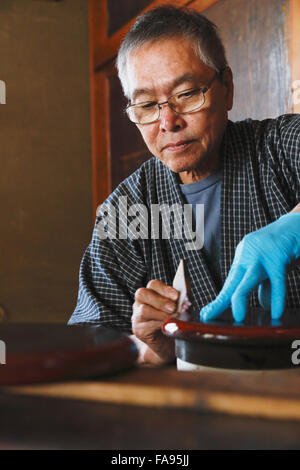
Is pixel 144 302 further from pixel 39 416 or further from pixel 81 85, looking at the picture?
pixel 81 85

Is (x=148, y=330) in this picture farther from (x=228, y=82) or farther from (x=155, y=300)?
(x=228, y=82)

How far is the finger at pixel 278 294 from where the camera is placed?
1.05 metres

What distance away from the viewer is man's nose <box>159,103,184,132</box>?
173cm

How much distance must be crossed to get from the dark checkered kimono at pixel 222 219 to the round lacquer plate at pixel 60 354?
107 centimetres

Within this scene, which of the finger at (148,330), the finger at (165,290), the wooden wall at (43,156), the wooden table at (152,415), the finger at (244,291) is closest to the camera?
the wooden table at (152,415)

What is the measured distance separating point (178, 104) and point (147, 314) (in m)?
0.75

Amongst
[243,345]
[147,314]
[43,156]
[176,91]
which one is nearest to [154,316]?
[147,314]

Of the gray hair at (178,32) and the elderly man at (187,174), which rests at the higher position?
the gray hair at (178,32)

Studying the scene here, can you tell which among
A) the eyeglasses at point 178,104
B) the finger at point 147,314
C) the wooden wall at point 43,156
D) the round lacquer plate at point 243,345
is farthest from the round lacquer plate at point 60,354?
the wooden wall at point 43,156

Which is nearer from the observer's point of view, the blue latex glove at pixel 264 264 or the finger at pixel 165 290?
the blue latex glove at pixel 264 264

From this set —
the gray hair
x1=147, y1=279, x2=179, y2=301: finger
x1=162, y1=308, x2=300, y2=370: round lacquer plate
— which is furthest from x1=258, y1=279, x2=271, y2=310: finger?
the gray hair

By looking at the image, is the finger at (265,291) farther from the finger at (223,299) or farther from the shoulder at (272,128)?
the shoulder at (272,128)

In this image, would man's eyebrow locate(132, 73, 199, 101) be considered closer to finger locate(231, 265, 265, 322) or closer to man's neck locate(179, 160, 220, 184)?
man's neck locate(179, 160, 220, 184)
